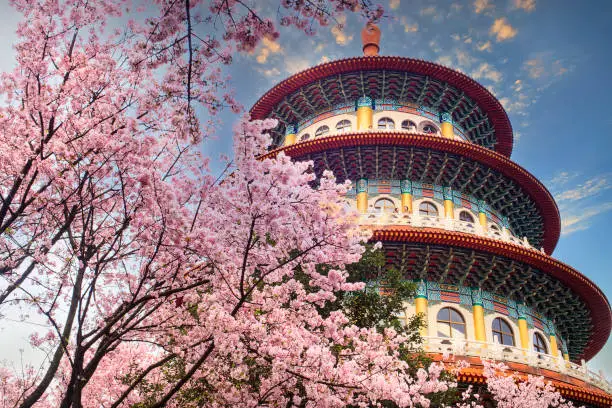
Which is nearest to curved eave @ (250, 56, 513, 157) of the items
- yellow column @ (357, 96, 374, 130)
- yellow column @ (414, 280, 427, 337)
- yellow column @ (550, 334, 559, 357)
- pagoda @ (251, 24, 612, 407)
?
pagoda @ (251, 24, 612, 407)

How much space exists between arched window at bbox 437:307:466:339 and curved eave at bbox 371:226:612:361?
105 inches

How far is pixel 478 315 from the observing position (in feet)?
58.6

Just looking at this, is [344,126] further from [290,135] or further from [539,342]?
[539,342]

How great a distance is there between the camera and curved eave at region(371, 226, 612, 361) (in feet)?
53.4

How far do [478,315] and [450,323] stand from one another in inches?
44.9

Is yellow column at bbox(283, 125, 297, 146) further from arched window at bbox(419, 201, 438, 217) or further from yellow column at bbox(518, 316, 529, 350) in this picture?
yellow column at bbox(518, 316, 529, 350)

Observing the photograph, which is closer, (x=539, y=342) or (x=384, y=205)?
(x=539, y=342)

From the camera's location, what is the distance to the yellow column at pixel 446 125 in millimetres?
23766

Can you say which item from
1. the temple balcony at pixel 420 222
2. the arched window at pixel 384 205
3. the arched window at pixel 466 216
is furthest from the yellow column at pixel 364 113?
the temple balcony at pixel 420 222

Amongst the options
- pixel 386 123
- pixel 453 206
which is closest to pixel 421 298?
pixel 453 206

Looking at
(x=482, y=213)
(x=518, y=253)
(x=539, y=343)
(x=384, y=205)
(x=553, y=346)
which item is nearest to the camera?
(x=518, y=253)

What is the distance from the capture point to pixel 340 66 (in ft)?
74.4

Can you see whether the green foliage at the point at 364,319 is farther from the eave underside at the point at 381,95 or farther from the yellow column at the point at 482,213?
the eave underside at the point at 381,95

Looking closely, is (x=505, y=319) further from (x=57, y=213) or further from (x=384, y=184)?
(x=57, y=213)
